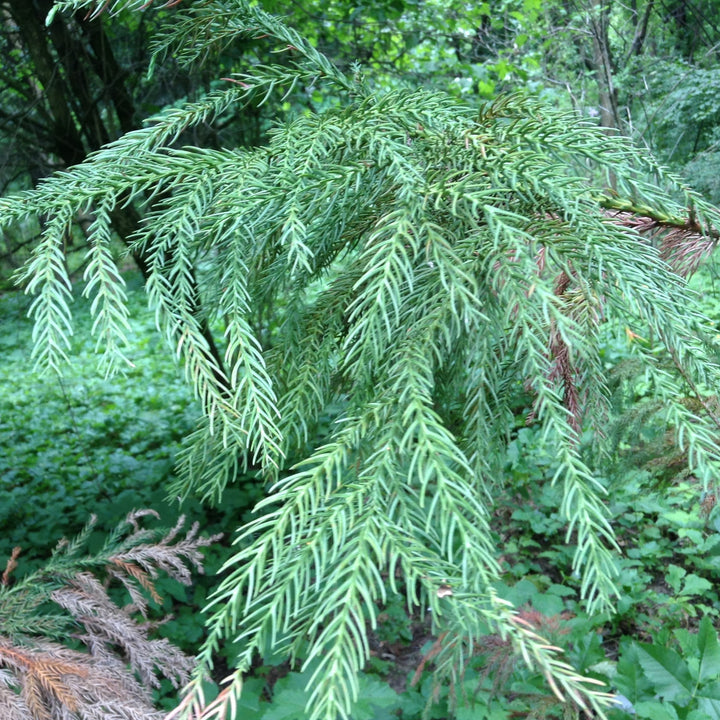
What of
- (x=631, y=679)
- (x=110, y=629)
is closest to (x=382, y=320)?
(x=110, y=629)

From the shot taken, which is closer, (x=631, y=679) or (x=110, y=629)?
(x=110, y=629)

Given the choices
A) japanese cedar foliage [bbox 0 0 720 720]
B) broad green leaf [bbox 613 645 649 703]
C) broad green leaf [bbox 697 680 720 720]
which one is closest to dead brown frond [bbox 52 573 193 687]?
japanese cedar foliage [bbox 0 0 720 720]

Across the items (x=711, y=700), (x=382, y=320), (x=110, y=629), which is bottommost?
(x=711, y=700)

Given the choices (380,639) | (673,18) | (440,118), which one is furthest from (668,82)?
(440,118)

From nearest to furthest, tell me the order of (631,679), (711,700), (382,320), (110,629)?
(382,320)
(110,629)
(711,700)
(631,679)

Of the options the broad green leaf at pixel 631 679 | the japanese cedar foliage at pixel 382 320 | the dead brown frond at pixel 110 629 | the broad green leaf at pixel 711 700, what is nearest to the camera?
the japanese cedar foliage at pixel 382 320

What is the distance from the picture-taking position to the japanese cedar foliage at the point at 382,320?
1.79 feet

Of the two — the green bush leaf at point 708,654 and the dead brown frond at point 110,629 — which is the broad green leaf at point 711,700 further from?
the dead brown frond at point 110,629

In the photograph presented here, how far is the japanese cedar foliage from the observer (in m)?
0.55

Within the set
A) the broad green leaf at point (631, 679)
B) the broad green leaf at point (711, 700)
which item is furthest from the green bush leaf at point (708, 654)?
the broad green leaf at point (631, 679)

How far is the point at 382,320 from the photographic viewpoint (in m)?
0.71

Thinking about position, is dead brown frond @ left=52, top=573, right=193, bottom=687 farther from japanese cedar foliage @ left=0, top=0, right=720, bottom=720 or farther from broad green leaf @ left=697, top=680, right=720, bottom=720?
broad green leaf @ left=697, top=680, right=720, bottom=720

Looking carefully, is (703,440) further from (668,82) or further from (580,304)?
(668,82)

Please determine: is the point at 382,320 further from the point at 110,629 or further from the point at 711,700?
the point at 711,700
